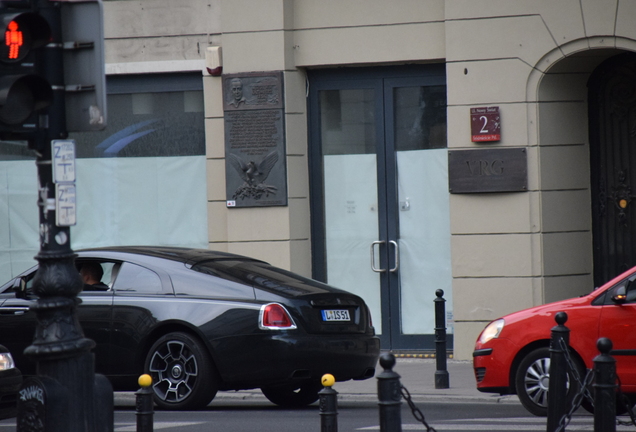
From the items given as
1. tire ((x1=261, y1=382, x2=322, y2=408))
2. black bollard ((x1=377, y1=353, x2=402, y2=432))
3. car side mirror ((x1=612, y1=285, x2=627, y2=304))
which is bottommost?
tire ((x1=261, y1=382, x2=322, y2=408))

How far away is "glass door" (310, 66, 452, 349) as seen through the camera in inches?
599

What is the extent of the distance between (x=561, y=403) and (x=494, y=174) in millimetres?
6808

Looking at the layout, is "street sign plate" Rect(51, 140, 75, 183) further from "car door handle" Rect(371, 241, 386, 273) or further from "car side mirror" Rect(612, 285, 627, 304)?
"car door handle" Rect(371, 241, 386, 273)

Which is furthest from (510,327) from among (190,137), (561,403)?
(190,137)

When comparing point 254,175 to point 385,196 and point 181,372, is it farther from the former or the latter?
point 181,372

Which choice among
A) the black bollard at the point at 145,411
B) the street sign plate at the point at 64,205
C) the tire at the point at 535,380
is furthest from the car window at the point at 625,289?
the street sign plate at the point at 64,205

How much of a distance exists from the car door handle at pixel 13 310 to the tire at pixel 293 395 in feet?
8.06

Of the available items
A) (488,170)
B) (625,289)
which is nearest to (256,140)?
(488,170)

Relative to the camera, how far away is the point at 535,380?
980cm

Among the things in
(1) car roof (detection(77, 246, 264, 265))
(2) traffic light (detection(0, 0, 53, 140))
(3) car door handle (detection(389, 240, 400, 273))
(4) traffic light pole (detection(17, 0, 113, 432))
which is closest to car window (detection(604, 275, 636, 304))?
(1) car roof (detection(77, 246, 264, 265))

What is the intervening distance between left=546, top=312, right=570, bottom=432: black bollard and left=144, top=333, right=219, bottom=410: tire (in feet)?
11.4

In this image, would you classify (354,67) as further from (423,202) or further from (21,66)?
(21,66)

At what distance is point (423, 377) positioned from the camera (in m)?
13.0

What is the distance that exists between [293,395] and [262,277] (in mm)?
1331
